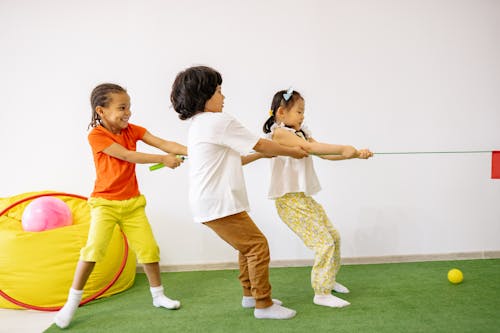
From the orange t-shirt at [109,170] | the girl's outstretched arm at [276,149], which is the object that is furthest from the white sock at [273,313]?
the orange t-shirt at [109,170]

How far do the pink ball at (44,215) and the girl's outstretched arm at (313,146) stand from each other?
54.1 inches

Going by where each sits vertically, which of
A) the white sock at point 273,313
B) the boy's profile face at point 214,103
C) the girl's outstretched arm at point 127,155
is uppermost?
the boy's profile face at point 214,103

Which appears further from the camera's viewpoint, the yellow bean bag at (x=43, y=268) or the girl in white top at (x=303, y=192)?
the yellow bean bag at (x=43, y=268)

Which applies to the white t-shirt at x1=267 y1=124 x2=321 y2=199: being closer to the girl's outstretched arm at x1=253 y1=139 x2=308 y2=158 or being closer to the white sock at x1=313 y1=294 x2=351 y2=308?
the girl's outstretched arm at x1=253 y1=139 x2=308 y2=158

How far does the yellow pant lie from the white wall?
0.89 metres

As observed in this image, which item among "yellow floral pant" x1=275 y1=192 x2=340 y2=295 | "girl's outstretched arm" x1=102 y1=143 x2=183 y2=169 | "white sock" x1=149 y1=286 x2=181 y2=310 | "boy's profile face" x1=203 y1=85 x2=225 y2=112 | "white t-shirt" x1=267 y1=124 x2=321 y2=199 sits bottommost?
"white sock" x1=149 y1=286 x2=181 y2=310

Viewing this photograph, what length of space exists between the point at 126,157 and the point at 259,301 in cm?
97

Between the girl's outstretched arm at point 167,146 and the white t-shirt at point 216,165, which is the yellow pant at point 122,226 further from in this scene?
the white t-shirt at point 216,165

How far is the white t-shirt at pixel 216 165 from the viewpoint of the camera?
2.16m

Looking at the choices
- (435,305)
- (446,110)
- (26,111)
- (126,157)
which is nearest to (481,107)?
→ (446,110)

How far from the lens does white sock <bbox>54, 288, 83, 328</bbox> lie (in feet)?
7.55

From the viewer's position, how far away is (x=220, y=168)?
2.20 meters

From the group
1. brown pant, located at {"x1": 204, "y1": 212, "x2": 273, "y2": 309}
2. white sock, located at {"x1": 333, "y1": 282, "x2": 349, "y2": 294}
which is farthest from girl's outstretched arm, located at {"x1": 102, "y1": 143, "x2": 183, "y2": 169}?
white sock, located at {"x1": 333, "y1": 282, "x2": 349, "y2": 294}

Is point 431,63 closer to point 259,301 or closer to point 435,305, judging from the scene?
point 435,305
